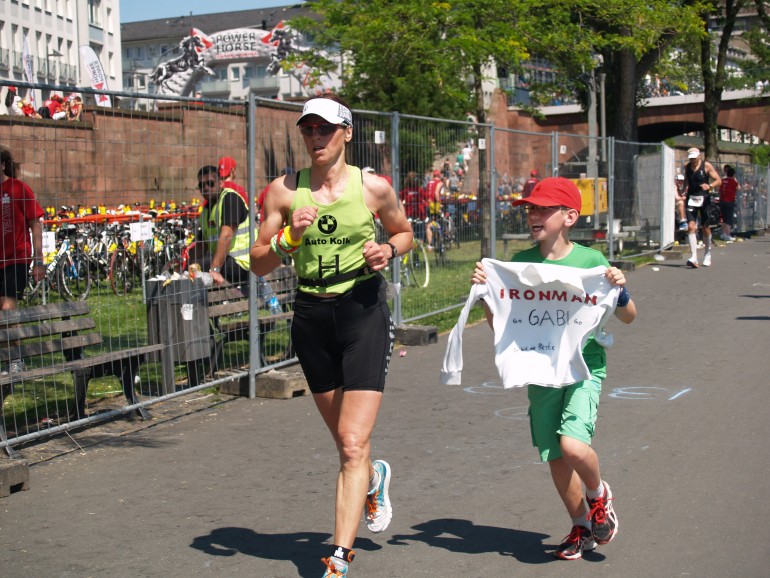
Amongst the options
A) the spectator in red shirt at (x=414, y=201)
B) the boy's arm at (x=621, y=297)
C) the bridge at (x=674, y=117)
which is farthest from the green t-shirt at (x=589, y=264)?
the bridge at (x=674, y=117)

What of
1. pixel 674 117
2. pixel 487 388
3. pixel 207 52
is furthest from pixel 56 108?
pixel 207 52

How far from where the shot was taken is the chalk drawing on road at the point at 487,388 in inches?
371

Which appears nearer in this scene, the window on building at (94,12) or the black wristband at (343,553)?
the black wristband at (343,553)

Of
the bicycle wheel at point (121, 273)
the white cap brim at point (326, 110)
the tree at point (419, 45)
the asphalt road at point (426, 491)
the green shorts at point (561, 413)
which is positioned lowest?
the asphalt road at point (426, 491)

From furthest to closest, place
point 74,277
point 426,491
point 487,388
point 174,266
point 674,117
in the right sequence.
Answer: point 674,117, point 74,277, point 174,266, point 487,388, point 426,491

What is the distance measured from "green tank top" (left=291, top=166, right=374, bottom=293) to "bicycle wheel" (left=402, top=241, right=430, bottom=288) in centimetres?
882

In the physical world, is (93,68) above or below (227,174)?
above

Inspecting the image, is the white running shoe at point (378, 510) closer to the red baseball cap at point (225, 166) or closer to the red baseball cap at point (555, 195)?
the red baseball cap at point (555, 195)

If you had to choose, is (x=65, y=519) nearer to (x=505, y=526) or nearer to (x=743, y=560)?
(x=505, y=526)

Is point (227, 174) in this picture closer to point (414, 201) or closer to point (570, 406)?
point (414, 201)

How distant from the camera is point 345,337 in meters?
5.12

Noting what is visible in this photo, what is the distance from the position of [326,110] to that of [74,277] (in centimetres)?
1276

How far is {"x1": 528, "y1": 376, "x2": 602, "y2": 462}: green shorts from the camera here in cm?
502

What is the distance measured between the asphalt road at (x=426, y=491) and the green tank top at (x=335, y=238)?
1336 millimetres
